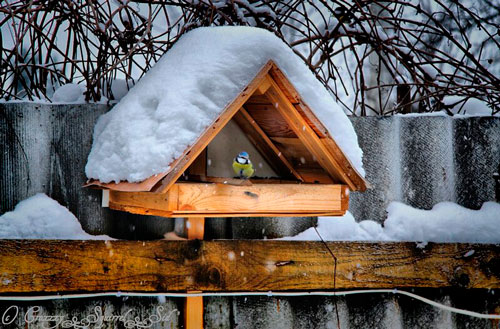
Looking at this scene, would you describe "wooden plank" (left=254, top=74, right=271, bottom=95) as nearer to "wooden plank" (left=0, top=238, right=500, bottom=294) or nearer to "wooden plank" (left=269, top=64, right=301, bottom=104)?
"wooden plank" (left=269, top=64, right=301, bottom=104)

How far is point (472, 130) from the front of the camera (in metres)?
2.86

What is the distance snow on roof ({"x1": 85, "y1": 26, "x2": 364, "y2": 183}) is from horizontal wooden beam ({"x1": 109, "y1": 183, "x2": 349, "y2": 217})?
0.16 metres

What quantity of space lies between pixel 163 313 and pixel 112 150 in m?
0.99

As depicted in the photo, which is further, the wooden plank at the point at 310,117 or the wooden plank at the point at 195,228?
the wooden plank at the point at 195,228

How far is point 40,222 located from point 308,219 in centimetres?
151

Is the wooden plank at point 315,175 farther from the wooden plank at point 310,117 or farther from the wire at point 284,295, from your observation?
the wire at point 284,295

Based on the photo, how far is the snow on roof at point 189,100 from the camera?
1.83m

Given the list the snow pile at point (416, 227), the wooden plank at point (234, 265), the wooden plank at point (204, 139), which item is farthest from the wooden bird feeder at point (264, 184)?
the snow pile at point (416, 227)

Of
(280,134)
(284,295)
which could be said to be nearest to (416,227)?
(284,295)

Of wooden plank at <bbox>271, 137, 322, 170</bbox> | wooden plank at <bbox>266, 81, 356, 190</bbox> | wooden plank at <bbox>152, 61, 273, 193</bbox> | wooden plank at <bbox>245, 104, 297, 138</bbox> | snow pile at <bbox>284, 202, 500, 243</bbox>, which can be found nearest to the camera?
wooden plank at <bbox>152, 61, 273, 193</bbox>

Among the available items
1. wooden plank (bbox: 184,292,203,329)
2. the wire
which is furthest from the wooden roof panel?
wooden plank (bbox: 184,292,203,329)

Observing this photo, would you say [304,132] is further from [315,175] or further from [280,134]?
[315,175]

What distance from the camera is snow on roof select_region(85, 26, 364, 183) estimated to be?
183 cm

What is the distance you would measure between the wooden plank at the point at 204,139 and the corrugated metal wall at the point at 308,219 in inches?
34.1
